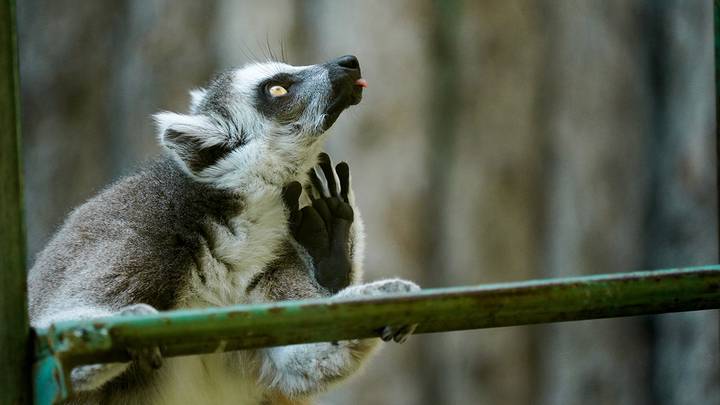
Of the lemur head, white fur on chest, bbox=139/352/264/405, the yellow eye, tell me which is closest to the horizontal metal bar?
white fur on chest, bbox=139/352/264/405

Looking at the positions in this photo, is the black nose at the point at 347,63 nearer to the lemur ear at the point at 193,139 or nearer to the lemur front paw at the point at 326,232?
the lemur front paw at the point at 326,232

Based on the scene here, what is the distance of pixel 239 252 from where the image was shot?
9.05 feet

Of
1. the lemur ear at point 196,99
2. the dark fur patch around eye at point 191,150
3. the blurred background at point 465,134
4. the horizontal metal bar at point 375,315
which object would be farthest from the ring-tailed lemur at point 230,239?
the blurred background at point 465,134

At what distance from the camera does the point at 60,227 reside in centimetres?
317

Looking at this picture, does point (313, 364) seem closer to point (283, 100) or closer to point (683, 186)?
point (283, 100)

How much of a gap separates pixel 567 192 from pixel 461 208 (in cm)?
63

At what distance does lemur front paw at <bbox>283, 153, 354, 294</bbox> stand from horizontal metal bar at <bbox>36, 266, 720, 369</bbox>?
990 millimetres

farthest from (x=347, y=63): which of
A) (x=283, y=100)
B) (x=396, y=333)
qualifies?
(x=396, y=333)

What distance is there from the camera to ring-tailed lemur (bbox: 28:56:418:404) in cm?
260

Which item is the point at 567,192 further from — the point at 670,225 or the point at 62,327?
the point at 62,327

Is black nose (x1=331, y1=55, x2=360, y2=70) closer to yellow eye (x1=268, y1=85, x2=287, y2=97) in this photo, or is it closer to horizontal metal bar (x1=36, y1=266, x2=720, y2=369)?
yellow eye (x1=268, y1=85, x2=287, y2=97)

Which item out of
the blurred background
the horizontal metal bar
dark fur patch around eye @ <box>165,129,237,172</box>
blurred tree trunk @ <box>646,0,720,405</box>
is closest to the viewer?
the horizontal metal bar

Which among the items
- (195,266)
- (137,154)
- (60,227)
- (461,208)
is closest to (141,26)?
(137,154)

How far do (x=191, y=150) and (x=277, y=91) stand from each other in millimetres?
398
